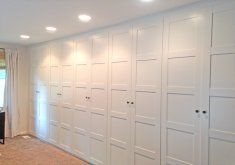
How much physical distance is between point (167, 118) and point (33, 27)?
2.49 m

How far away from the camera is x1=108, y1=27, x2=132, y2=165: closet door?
3.20 metres

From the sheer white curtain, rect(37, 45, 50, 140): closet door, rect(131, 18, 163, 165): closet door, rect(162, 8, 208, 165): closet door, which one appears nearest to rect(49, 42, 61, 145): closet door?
rect(37, 45, 50, 140): closet door

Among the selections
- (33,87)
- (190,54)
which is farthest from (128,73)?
(33,87)

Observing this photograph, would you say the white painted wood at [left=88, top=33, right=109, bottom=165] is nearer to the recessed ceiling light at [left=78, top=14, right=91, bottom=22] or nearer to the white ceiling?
the white ceiling

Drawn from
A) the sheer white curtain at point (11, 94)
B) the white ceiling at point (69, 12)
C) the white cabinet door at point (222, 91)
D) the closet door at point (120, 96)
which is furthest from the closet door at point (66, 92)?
the white cabinet door at point (222, 91)

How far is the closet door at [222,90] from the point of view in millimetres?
2154

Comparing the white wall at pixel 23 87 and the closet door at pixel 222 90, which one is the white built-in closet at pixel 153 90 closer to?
the closet door at pixel 222 90

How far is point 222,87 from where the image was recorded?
7.27ft

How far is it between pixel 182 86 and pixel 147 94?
0.52 meters

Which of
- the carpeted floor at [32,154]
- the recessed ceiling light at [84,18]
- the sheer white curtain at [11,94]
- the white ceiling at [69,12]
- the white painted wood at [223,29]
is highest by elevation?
the white ceiling at [69,12]

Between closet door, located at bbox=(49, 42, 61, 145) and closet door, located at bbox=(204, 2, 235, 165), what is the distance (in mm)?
3166

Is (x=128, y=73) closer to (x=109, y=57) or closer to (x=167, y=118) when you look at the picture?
(x=109, y=57)

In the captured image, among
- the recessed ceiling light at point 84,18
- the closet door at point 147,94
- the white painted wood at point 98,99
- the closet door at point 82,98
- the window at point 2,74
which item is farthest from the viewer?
the window at point 2,74

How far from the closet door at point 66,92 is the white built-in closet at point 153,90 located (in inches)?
0.7
